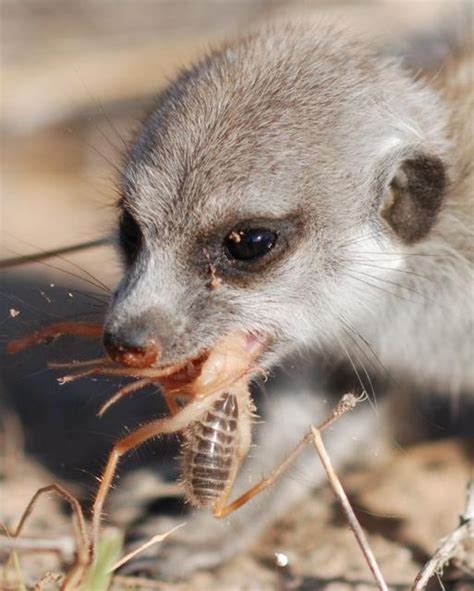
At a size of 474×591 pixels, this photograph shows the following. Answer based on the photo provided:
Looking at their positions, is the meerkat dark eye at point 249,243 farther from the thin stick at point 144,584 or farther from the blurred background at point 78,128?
the thin stick at point 144,584

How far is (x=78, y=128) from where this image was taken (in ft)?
22.7

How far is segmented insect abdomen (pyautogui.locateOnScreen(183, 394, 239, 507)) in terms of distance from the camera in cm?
302

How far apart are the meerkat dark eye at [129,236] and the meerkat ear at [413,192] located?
2.53ft

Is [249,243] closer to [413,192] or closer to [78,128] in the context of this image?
[413,192]

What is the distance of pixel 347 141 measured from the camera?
136 inches

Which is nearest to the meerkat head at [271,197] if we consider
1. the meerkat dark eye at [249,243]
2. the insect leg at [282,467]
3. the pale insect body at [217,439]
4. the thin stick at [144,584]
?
the meerkat dark eye at [249,243]

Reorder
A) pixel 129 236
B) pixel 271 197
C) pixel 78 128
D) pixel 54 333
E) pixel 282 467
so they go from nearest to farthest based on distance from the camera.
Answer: pixel 282 467, pixel 271 197, pixel 54 333, pixel 129 236, pixel 78 128


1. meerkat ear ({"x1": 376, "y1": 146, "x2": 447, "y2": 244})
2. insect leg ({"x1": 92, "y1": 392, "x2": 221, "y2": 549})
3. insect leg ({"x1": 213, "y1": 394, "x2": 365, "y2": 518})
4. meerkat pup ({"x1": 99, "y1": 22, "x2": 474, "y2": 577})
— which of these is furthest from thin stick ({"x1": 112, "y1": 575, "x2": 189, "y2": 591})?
meerkat ear ({"x1": 376, "y1": 146, "x2": 447, "y2": 244})

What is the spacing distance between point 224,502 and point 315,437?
350mm

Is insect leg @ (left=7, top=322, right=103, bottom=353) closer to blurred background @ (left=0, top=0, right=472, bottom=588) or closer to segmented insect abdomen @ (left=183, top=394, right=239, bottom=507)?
blurred background @ (left=0, top=0, right=472, bottom=588)

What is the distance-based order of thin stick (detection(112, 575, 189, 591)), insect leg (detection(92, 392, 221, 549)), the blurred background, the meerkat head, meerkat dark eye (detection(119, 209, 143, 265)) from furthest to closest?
1. the blurred background
2. meerkat dark eye (detection(119, 209, 143, 265))
3. thin stick (detection(112, 575, 189, 591))
4. the meerkat head
5. insect leg (detection(92, 392, 221, 549))

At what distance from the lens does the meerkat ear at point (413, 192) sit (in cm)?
353

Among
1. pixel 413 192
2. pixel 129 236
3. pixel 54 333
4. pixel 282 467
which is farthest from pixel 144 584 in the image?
pixel 413 192

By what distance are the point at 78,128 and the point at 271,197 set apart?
12.9 ft
